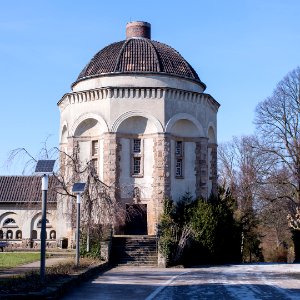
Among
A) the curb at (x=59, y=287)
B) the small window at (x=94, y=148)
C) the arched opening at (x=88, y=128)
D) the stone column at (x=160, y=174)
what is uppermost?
the arched opening at (x=88, y=128)

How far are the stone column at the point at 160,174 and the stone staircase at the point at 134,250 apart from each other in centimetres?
321

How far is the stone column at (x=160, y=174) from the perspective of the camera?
35.0 metres

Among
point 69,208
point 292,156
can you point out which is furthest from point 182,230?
point 292,156

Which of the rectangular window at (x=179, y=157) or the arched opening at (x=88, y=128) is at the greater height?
the arched opening at (x=88, y=128)

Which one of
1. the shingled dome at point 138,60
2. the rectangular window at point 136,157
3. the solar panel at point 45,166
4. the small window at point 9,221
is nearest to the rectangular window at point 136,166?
the rectangular window at point 136,157

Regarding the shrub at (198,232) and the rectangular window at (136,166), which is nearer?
the shrub at (198,232)

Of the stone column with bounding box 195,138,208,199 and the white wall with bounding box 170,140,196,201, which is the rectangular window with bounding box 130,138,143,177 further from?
the stone column with bounding box 195,138,208,199

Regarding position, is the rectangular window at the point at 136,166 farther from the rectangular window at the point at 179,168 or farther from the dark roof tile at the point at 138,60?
the dark roof tile at the point at 138,60

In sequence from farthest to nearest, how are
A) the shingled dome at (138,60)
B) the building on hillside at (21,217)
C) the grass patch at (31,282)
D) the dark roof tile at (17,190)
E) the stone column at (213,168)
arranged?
1. the dark roof tile at (17,190)
2. the building on hillside at (21,217)
3. the stone column at (213,168)
4. the shingled dome at (138,60)
5. the grass patch at (31,282)

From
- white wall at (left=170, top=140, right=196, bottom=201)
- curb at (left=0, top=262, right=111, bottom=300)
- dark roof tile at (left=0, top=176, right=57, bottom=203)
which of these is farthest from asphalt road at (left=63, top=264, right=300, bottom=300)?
dark roof tile at (left=0, top=176, right=57, bottom=203)

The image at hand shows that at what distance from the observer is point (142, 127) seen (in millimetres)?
35844

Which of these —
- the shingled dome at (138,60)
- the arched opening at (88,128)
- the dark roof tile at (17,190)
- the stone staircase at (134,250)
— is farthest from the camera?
the dark roof tile at (17,190)

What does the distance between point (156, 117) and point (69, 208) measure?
7.71m

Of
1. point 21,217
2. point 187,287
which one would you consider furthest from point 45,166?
point 21,217
